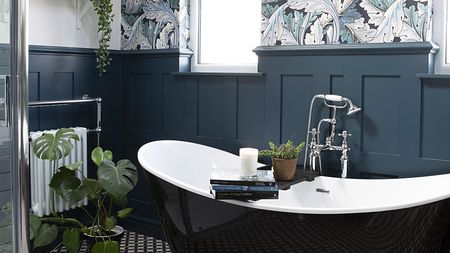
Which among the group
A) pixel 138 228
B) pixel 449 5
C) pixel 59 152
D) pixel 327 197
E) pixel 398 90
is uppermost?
pixel 449 5

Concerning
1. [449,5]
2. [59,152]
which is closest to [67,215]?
[59,152]

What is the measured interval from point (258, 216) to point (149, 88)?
1.95 m

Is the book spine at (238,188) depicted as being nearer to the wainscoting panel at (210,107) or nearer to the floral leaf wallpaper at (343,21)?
the floral leaf wallpaper at (343,21)

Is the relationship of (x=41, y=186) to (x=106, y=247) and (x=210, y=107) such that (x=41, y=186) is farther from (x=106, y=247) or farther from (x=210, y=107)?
(x=210, y=107)

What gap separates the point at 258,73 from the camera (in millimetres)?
Result: 3207

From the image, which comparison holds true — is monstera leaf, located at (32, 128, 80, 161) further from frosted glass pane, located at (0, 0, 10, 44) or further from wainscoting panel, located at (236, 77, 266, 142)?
frosted glass pane, located at (0, 0, 10, 44)

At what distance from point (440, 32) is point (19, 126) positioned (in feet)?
7.08

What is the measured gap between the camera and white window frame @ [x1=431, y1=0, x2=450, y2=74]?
2.68 metres

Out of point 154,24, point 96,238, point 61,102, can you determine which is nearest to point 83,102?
point 61,102

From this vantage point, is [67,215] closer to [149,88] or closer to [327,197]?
[149,88]

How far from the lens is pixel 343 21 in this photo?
9.57ft

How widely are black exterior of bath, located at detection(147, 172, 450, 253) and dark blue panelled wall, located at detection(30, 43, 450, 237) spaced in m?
0.63

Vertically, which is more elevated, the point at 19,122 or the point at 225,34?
the point at 225,34

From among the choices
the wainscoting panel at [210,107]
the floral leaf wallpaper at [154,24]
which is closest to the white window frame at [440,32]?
the wainscoting panel at [210,107]
